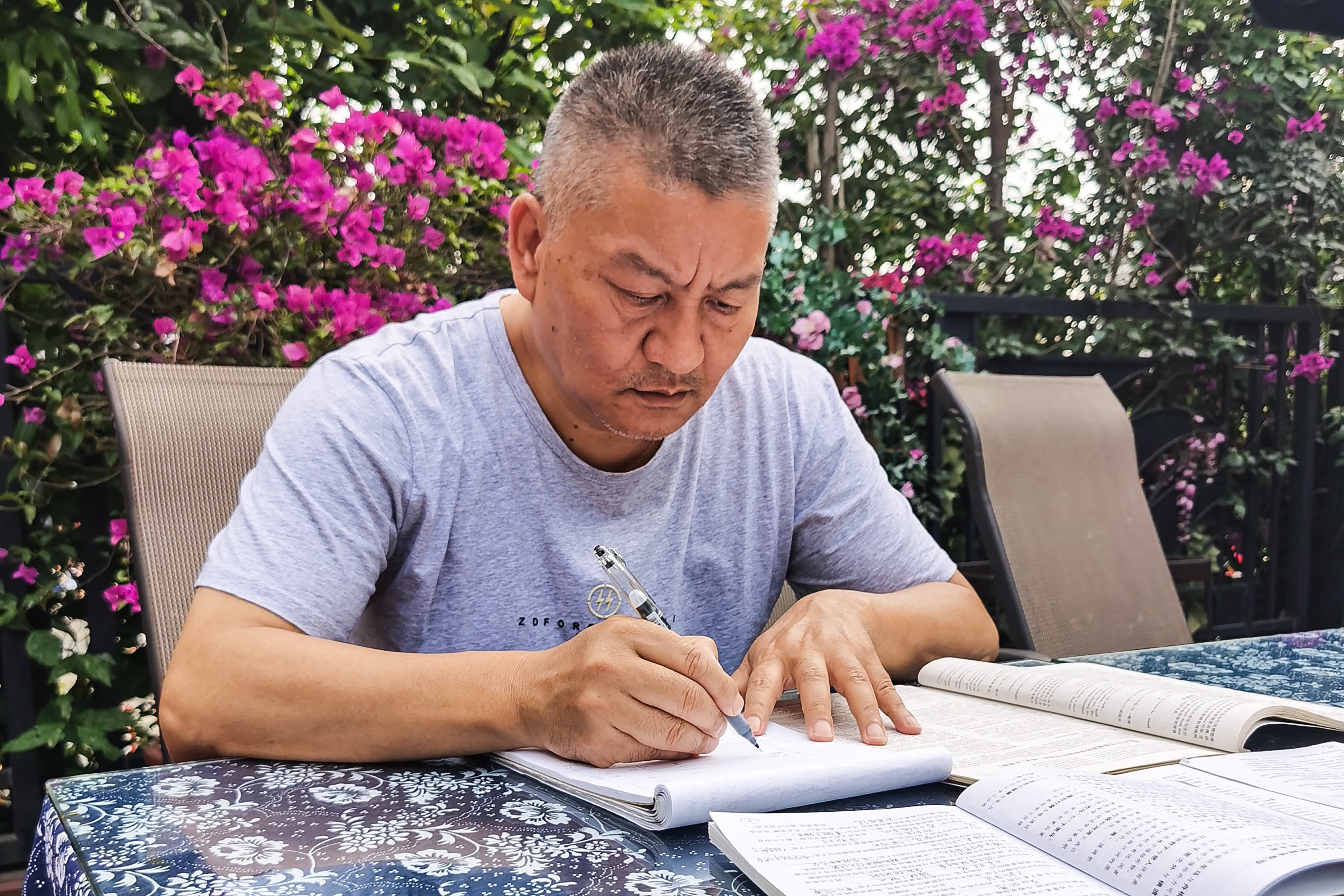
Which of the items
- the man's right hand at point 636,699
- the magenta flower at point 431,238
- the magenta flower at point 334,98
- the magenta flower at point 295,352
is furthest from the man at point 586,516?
the magenta flower at point 334,98

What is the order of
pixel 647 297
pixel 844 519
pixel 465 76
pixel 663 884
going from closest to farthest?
pixel 663 884 < pixel 647 297 < pixel 844 519 < pixel 465 76

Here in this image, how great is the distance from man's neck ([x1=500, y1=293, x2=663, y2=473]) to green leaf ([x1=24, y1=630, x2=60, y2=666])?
4.70ft

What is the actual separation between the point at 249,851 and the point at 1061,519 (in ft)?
6.43

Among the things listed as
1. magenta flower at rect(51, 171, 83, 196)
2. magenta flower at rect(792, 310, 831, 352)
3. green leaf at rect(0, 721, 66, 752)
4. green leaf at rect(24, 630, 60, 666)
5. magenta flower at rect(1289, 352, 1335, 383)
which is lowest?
green leaf at rect(0, 721, 66, 752)

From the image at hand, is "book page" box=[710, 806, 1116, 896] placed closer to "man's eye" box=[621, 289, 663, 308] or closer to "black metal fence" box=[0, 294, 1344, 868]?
"man's eye" box=[621, 289, 663, 308]

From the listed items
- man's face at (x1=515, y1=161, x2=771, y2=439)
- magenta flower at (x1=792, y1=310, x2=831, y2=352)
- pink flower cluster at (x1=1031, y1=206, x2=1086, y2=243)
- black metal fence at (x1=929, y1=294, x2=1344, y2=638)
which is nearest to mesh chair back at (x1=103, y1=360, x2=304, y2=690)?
man's face at (x1=515, y1=161, x2=771, y2=439)

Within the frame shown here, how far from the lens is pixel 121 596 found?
2385 millimetres

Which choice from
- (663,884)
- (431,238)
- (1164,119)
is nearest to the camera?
(663,884)

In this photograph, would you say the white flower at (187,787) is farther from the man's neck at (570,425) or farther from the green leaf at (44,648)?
the green leaf at (44,648)

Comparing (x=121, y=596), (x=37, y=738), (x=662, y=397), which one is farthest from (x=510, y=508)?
(x=37, y=738)

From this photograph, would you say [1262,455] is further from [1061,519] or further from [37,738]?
[37,738]

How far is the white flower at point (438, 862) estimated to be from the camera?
2.34 feet

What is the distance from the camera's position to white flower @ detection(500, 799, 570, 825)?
828mm

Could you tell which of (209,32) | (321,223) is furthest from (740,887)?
(209,32)
